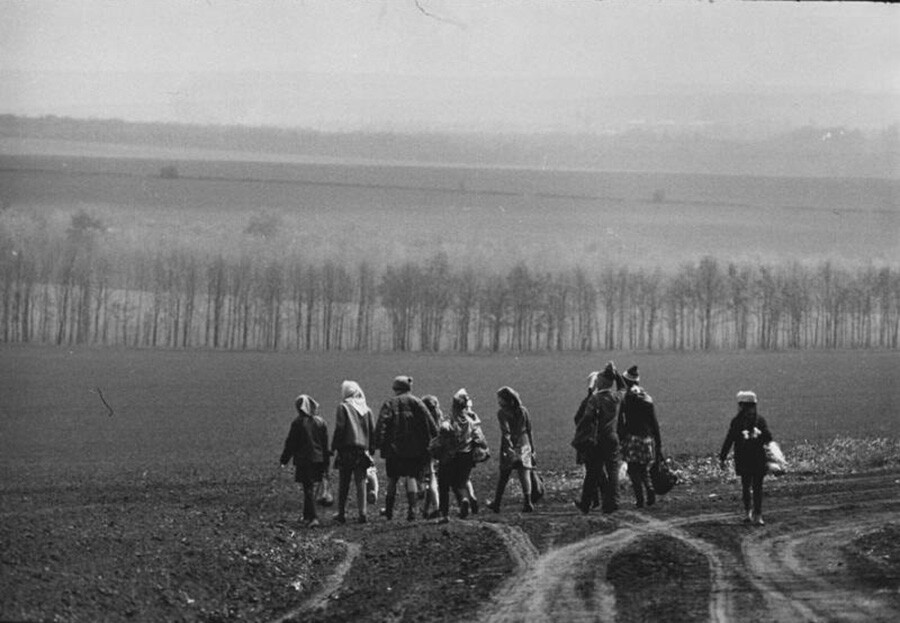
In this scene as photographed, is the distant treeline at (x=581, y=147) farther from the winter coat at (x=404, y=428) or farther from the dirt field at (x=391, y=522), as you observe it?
the winter coat at (x=404, y=428)

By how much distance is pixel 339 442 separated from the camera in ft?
65.9

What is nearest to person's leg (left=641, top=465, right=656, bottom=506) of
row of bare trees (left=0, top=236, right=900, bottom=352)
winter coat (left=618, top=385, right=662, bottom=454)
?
winter coat (left=618, top=385, right=662, bottom=454)

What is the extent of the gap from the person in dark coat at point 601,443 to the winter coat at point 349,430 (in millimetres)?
2822

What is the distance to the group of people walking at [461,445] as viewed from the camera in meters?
19.5

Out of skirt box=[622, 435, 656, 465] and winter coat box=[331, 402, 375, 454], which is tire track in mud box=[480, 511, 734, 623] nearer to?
skirt box=[622, 435, 656, 465]

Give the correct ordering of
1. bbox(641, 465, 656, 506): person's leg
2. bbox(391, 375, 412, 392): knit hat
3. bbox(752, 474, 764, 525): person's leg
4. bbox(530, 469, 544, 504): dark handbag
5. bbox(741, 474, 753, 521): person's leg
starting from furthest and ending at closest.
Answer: bbox(530, 469, 544, 504): dark handbag < bbox(641, 465, 656, 506): person's leg < bbox(391, 375, 412, 392): knit hat < bbox(741, 474, 753, 521): person's leg < bbox(752, 474, 764, 525): person's leg

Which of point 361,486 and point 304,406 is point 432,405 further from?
point 304,406

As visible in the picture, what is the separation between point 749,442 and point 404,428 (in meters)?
4.43

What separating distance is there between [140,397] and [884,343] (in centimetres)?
1762

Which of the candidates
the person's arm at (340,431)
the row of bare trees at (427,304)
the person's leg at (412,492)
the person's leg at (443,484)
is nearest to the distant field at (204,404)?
the row of bare trees at (427,304)

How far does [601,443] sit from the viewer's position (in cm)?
2033

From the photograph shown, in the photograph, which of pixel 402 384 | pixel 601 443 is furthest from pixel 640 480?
pixel 402 384

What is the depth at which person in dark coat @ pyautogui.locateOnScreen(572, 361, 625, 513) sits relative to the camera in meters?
20.3

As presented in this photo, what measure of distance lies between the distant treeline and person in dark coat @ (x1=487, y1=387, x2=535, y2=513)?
1233 centimetres
